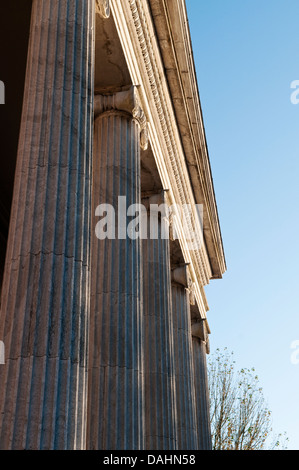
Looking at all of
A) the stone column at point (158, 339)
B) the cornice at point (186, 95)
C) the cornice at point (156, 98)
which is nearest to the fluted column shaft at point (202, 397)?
the cornice at point (156, 98)

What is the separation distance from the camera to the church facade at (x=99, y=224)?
Answer: 12305 millimetres

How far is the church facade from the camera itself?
1230cm

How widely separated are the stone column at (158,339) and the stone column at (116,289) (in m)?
6.46

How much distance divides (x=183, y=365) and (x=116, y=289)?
15.8 m

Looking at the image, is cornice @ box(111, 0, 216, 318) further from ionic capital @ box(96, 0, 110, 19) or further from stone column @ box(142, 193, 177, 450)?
stone column @ box(142, 193, 177, 450)

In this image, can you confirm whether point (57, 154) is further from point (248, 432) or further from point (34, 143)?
point (248, 432)

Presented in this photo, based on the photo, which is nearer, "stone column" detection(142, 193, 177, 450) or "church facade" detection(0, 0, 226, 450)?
"church facade" detection(0, 0, 226, 450)

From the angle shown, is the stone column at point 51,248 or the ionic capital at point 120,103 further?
the ionic capital at point 120,103

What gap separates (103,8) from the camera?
20312mm

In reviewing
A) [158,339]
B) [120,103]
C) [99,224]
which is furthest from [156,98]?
[158,339]

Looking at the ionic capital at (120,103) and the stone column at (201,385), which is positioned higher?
the ionic capital at (120,103)

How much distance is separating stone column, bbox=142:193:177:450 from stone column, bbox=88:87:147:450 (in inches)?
255

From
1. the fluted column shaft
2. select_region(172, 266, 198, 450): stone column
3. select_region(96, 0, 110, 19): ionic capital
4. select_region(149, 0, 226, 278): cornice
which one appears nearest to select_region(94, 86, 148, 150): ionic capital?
select_region(96, 0, 110, 19): ionic capital

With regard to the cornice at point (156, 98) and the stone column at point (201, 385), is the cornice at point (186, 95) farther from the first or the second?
the stone column at point (201, 385)
